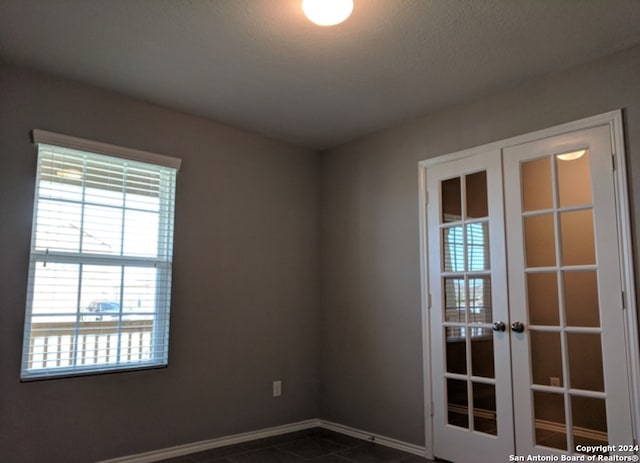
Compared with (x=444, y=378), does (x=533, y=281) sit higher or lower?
higher

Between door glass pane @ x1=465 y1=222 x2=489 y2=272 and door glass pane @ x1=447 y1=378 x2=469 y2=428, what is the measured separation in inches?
31.7

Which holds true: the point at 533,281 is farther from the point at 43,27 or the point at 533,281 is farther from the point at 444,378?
the point at 43,27

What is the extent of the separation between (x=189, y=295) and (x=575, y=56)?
303cm

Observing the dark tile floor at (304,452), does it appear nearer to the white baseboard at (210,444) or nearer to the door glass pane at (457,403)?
the white baseboard at (210,444)

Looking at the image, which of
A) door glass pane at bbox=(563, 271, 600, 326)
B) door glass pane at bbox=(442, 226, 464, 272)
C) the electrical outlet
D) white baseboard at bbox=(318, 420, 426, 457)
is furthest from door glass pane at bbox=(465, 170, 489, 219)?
the electrical outlet

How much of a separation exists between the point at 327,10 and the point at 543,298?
211cm

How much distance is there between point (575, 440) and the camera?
9.10 ft

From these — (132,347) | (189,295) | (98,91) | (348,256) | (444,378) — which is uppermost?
(98,91)

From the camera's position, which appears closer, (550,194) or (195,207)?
(550,194)

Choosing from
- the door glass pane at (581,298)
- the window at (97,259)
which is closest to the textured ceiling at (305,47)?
the window at (97,259)

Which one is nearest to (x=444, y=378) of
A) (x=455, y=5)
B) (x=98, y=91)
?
(x=455, y=5)

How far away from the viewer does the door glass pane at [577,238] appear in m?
2.84

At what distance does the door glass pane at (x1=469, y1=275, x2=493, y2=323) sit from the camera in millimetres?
3279

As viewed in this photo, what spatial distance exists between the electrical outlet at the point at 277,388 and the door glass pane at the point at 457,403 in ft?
4.72
